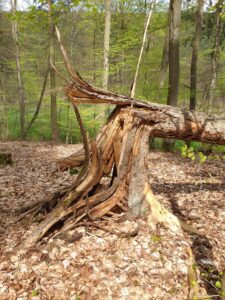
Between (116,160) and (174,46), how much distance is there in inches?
268

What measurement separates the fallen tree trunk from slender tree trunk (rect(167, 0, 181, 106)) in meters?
5.46

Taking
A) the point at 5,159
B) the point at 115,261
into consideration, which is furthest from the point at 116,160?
the point at 5,159

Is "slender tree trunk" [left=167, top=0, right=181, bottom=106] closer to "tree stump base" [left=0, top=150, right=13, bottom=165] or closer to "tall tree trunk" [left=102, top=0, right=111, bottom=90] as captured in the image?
"tall tree trunk" [left=102, top=0, right=111, bottom=90]

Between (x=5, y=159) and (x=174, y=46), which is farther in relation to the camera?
(x=174, y=46)

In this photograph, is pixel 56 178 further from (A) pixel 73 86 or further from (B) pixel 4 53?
(B) pixel 4 53

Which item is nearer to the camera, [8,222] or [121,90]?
[8,222]

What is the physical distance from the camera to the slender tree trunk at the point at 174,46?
8.25m

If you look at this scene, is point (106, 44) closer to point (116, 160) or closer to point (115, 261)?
point (116, 160)

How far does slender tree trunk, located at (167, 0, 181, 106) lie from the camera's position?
825 centimetres

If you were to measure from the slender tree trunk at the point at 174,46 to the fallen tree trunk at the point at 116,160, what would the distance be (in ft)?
17.9

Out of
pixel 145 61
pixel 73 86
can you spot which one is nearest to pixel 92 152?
pixel 73 86

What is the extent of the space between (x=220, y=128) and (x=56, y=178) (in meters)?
4.60

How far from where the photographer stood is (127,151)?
3967mm

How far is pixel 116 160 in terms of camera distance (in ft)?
13.4
